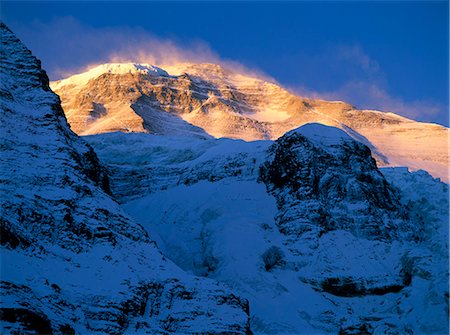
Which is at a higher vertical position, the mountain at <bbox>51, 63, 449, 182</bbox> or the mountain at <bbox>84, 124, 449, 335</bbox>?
the mountain at <bbox>51, 63, 449, 182</bbox>

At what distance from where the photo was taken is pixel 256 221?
213 ft

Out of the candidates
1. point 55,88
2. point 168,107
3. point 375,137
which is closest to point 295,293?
point 375,137

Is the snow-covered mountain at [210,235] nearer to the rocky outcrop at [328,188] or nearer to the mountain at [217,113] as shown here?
the rocky outcrop at [328,188]

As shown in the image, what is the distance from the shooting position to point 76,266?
143ft

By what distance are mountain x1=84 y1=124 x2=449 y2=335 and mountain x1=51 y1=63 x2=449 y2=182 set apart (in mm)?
42653

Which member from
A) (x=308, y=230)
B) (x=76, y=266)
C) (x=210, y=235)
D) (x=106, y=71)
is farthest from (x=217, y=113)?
(x=76, y=266)

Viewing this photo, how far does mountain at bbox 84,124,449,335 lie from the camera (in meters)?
53.2

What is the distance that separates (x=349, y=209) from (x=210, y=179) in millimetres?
17193

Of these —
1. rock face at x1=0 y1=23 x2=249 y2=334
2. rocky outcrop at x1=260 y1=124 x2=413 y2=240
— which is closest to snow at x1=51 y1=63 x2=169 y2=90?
rocky outcrop at x1=260 y1=124 x2=413 y2=240

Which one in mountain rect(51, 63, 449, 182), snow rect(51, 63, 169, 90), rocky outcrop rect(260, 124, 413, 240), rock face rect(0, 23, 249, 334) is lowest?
rock face rect(0, 23, 249, 334)

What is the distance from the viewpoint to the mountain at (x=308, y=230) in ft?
174

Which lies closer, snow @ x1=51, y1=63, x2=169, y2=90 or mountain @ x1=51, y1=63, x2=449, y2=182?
mountain @ x1=51, y1=63, x2=449, y2=182

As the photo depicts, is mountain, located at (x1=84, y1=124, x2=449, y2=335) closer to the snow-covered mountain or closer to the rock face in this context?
the snow-covered mountain

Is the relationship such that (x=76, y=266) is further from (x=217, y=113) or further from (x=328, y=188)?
(x=217, y=113)
